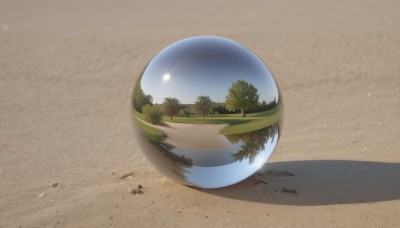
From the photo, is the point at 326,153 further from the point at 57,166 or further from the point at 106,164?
the point at 57,166

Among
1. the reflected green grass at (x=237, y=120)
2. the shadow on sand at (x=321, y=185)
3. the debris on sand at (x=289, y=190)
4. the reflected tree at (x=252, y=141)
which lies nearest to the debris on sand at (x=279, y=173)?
the shadow on sand at (x=321, y=185)

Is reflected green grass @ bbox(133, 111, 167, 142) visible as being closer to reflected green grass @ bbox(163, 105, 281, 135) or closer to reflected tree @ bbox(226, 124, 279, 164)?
reflected green grass @ bbox(163, 105, 281, 135)

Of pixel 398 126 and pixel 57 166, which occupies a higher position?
pixel 398 126

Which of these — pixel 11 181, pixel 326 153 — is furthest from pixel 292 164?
pixel 11 181

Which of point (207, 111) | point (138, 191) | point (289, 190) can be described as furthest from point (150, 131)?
point (289, 190)

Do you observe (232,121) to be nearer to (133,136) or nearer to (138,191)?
(138,191)

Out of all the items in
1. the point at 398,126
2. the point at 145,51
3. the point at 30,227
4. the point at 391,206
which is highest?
the point at 145,51

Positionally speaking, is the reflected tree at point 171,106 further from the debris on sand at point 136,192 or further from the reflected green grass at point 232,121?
the debris on sand at point 136,192
